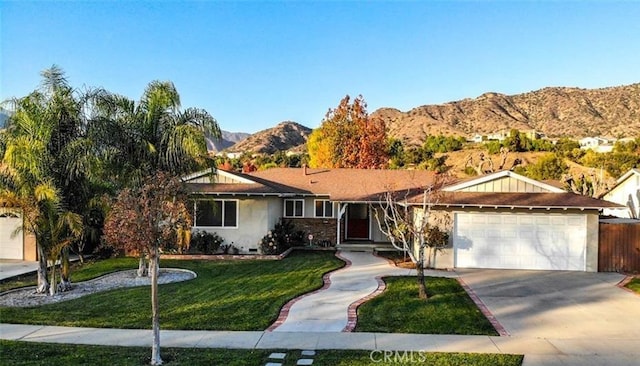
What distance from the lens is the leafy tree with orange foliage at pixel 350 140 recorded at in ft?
146

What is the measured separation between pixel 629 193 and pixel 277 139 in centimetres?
7665

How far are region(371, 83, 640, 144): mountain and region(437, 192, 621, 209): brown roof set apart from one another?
55296 millimetres

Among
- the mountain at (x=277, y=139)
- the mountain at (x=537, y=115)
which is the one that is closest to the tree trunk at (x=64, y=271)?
the mountain at (x=537, y=115)

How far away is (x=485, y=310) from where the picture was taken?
10.6m

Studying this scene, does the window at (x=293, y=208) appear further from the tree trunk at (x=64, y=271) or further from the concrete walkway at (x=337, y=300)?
the tree trunk at (x=64, y=271)

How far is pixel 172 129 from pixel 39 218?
170 inches

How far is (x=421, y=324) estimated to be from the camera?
935cm

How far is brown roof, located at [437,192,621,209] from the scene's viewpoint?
15734 millimetres

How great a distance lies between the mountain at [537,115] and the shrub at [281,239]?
53.1 m

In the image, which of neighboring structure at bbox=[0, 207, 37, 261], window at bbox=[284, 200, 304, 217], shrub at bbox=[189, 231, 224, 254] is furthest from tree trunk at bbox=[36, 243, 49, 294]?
window at bbox=[284, 200, 304, 217]

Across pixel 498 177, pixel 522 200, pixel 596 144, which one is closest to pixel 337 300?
pixel 522 200

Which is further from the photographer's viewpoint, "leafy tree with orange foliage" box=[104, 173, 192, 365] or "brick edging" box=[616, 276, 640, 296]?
"brick edging" box=[616, 276, 640, 296]

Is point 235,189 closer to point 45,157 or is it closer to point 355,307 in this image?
point 45,157

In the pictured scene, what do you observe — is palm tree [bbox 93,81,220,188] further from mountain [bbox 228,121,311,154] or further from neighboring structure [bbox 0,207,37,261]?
mountain [bbox 228,121,311,154]
